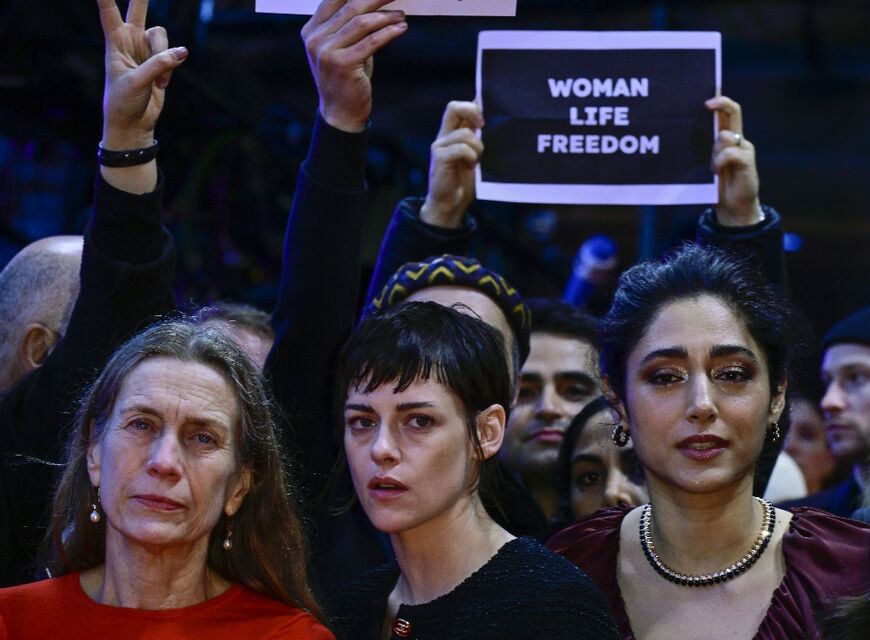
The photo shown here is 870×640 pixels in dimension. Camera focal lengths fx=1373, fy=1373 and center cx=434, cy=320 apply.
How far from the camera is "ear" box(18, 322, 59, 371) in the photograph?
3135mm

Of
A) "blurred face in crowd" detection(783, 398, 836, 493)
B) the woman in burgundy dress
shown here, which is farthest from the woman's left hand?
"blurred face in crowd" detection(783, 398, 836, 493)

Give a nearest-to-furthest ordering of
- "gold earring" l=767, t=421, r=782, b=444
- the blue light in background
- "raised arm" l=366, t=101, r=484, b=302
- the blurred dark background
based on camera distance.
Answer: "gold earring" l=767, t=421, r=782, b=444 → "raised arm" l=366, t=101, r=484, b=302 → the blurred dark background → the blue light in background

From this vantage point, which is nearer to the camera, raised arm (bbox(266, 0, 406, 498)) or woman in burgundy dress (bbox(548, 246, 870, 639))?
woman in burgundy dress (bbox(548, 246, 870, 639))

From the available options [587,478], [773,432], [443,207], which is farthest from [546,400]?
[773,432]

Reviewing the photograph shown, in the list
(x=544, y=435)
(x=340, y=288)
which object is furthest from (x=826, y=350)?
(x=340, y=288)

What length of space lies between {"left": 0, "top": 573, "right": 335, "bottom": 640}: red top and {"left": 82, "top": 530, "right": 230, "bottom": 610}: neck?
3cm

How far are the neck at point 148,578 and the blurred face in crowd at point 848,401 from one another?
94.9 inches

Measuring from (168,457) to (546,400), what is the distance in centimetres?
160

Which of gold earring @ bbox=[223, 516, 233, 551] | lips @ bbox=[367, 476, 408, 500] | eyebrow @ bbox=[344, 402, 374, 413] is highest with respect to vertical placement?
eyebrow @ bbox=[344, 402, 374, 413]

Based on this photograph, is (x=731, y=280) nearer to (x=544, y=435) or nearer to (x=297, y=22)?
(x=544, y=435)

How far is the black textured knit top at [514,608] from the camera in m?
2.31

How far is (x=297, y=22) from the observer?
24.0 feet

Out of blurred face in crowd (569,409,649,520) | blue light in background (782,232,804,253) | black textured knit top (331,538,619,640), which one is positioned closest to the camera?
black textured knit top (331,538,619,640)

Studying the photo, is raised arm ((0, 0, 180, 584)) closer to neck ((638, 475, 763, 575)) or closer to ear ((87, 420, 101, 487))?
ear ((87, 420, 101, 487))
